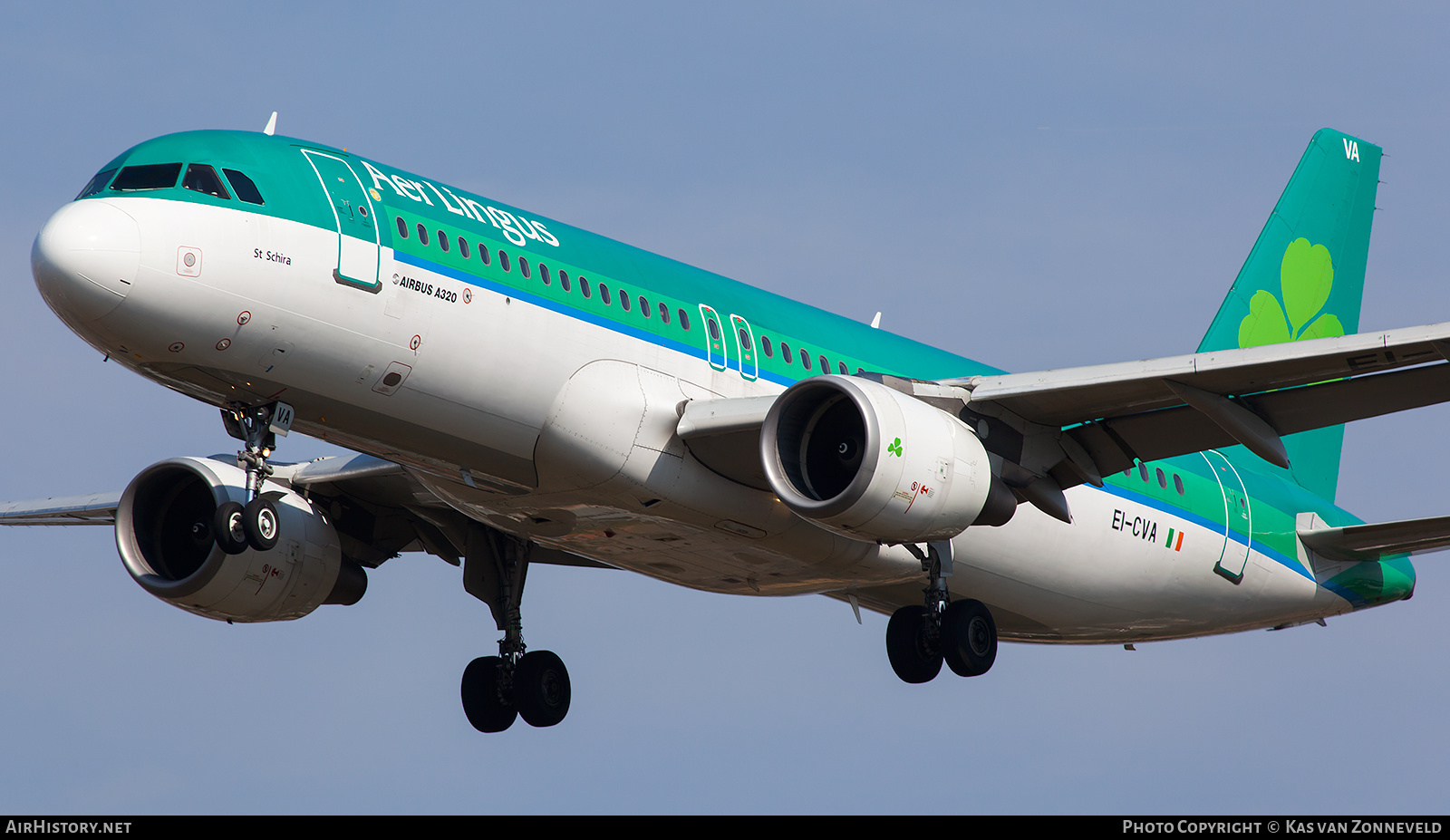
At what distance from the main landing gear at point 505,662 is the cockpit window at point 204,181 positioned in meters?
9.20

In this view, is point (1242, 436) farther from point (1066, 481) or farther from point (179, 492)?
point (179, 492)

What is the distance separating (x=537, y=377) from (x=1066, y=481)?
25.7ft

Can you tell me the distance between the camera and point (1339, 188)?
38375 millimetres

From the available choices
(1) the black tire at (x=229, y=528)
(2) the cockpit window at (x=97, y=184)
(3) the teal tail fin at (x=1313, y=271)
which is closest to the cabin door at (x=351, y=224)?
(2) the cockpit window at (x=97, y=184)

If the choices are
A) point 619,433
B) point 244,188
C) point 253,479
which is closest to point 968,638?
point 619,433

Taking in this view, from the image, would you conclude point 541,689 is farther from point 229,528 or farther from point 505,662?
point 229,528

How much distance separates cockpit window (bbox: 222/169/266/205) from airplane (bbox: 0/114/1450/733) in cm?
4

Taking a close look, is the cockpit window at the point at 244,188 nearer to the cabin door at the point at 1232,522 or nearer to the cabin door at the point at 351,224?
the cabin door at the point at 351,224

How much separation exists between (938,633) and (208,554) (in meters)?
11.0

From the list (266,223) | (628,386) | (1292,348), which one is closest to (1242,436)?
(1292,348)

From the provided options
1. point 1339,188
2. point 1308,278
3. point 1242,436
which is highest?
point 1339,188

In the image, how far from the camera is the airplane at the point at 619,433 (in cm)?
2114

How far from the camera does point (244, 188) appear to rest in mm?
→ 21250

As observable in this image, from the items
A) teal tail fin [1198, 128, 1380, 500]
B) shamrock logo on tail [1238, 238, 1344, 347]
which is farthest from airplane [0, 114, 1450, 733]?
shamrock logo on tail [1238, 238, 1344, 347]
